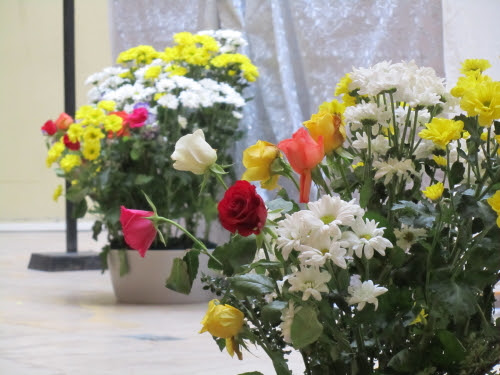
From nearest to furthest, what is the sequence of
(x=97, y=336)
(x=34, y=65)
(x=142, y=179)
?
(x=97, y=336) < (x=142, y=179) < (x=34, y=65)

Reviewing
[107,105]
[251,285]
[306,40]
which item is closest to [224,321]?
[251,285]

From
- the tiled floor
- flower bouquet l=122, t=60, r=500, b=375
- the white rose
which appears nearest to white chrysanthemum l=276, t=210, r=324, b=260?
flower bouquet l=122, t=60, r=500, b=375

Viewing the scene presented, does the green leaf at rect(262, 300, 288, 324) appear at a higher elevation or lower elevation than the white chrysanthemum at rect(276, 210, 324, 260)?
lower

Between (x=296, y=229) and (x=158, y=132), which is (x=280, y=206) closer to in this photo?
(x=296, y=229)

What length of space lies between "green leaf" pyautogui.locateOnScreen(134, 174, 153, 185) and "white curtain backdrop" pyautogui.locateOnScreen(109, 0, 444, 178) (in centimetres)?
47

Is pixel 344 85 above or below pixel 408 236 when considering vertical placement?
above

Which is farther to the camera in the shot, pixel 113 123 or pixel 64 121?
pixel 64 121

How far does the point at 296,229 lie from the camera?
74 centimetres

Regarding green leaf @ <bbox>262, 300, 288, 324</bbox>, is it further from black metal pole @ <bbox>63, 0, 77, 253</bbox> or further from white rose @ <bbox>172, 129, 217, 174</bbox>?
black metal pole @ <bbox>63, 0, 77, 253</bbox>

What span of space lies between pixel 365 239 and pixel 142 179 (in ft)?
6.17

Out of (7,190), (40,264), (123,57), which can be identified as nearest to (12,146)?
(7,190)

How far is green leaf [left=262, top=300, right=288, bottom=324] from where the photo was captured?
789 mm

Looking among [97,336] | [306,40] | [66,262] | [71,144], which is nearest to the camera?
[97,336]

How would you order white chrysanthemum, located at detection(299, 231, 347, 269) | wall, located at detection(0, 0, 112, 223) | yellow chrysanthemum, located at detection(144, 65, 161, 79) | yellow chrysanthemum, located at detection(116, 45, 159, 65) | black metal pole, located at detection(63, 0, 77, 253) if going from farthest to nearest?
wall, located at detection(0, 0, 112, 223), black metal pole, located at detection(63, 0, 77, 253), yellow chrysanthemum, located at detection(116, 45, 159, 65), yellow chrysanthemum, located at detection(144, 65, 161, 79), white chrysanthemum, located at detection(299, 231, 347, 269)
